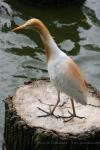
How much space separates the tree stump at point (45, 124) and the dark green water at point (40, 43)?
946 mm

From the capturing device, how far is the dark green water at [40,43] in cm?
782

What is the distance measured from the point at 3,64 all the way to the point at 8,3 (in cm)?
209

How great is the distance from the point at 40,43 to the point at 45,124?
3.29 metres

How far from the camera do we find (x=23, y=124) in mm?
5305

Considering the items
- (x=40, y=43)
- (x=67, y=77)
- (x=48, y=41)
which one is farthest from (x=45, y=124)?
(x=40, y=43)

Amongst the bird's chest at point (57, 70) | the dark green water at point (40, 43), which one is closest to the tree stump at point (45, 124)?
the bird's chest at point (57, 70)

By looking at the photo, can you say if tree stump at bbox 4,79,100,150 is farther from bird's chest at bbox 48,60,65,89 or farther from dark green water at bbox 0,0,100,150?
dark green water at bbox 0,0,100,150

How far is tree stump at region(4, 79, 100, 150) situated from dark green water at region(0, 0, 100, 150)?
0.95m

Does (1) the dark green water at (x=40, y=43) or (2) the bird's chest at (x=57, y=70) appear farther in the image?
(1) the dark green water at (x=40, y=43)

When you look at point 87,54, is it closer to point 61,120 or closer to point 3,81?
point 3,81

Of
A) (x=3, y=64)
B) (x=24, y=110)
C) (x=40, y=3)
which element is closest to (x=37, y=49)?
(x=3, y=64)

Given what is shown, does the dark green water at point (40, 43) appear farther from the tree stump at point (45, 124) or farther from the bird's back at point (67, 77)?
the bird's back at point (67, 77)

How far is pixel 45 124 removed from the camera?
213 inches

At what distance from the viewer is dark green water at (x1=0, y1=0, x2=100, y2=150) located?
782cm
